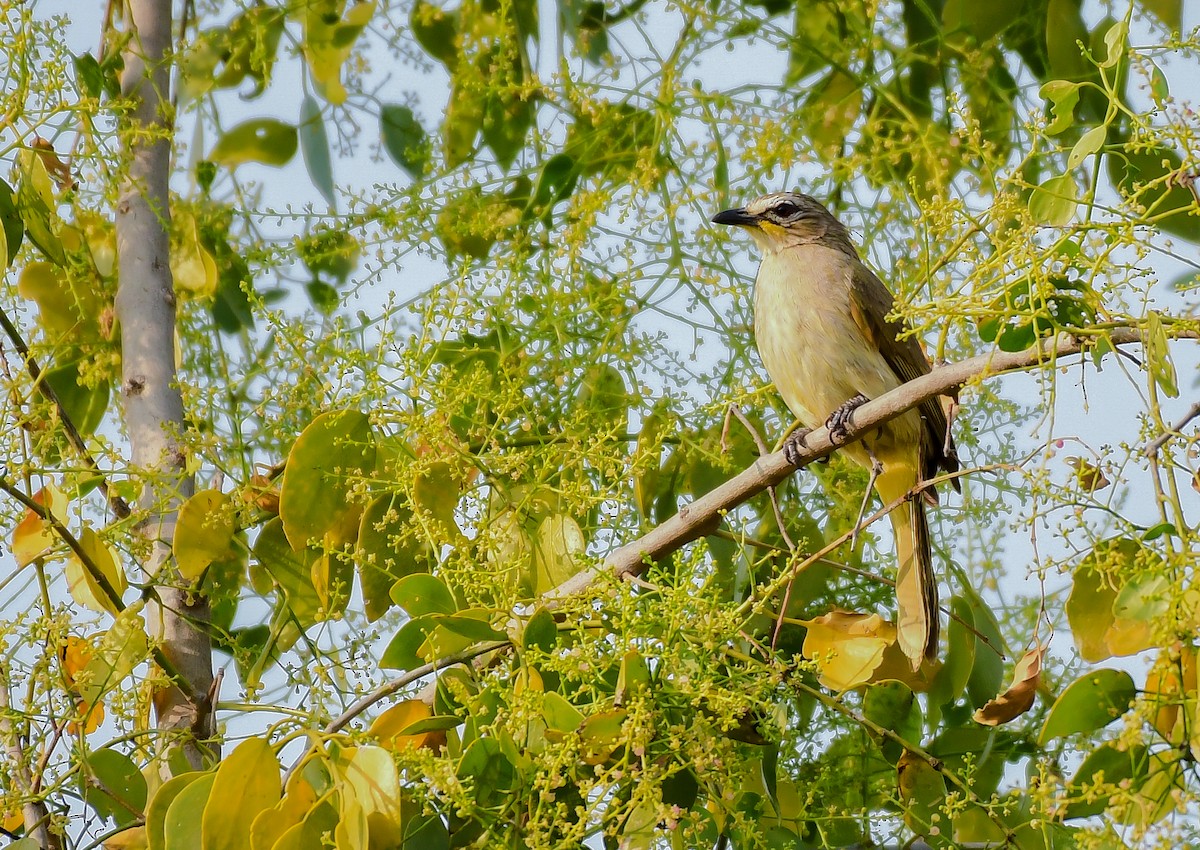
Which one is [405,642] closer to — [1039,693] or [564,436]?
[564,436]

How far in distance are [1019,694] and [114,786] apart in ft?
4.30

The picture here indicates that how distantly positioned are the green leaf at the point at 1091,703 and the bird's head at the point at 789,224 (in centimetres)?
173

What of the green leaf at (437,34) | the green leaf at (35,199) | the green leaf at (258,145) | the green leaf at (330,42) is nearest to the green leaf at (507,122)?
the green leaf at (437,34)

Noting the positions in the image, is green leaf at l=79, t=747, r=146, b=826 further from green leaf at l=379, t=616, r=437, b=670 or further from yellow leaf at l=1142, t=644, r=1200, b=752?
yellow leaf at l=1142, t=644, r=1200, b=752

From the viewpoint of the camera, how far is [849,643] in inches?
79.4

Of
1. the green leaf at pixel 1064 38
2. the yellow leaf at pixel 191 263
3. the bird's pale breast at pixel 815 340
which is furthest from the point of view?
the bird's pale breast at pixel 815 340

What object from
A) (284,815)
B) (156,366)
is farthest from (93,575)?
(156,366)

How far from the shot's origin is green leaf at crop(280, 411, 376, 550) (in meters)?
A: 2.03

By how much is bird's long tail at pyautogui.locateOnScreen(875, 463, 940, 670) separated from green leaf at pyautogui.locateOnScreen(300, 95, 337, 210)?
1.37 metres

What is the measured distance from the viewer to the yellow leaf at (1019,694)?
71.1 inches

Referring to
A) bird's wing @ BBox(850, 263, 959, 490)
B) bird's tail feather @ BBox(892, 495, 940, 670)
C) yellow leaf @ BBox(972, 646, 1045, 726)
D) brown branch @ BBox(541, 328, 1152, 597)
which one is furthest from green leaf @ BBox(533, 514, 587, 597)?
bird's wing @ BBox(850, 263, 959, 490)

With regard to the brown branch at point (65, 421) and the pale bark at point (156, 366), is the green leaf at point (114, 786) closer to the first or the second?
the pale bark at point (156, 366)

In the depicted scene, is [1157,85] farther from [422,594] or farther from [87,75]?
[87,75]

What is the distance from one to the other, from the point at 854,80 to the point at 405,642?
1616mm
